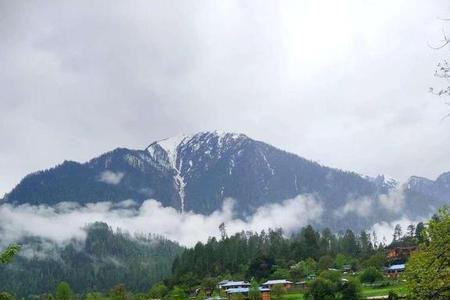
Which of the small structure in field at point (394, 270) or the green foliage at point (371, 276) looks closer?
the green foliage at point (371, 276)

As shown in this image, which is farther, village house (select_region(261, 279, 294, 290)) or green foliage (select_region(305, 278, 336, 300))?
village house (select_region(261, 279, 294, 290))

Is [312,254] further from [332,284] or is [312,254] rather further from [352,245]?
[332,284]

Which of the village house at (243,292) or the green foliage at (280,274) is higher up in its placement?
the green foliage at (280,274)

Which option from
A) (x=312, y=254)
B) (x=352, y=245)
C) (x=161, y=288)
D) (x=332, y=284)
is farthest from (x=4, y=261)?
(x=352, y=245)

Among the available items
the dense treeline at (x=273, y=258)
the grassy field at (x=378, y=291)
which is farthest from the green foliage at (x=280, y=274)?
the grassy field at (x=378, y=291)

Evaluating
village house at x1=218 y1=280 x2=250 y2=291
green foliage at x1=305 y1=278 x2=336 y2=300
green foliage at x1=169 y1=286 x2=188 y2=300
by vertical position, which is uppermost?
village house at x1=218 y1=280 x2=250 y2=291

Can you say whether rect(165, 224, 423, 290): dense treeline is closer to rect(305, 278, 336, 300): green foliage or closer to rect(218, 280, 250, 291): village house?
rect(218, 280, 250, 291): village house

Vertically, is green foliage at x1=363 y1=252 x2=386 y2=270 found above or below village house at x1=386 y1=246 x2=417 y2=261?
below

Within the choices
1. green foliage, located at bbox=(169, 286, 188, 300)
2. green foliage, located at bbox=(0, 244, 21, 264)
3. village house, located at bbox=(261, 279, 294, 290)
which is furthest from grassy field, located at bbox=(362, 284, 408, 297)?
green foliage, located at bbox=(0, 244, 21, 264)

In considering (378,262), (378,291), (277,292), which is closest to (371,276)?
(378,291)

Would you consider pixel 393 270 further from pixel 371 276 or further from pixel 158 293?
pixel 158 293

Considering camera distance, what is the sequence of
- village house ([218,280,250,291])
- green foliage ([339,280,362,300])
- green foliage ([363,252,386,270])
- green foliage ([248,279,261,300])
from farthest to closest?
village house ([218,280,250,291])
green foliage ([363,252,386,270])
green foliage ([248,279,261,300])
green foliage ([339,280,362,300])

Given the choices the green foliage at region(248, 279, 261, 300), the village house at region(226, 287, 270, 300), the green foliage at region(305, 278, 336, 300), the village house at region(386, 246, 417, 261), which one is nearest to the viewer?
the green foliage at region(305, 278, 336, 300)

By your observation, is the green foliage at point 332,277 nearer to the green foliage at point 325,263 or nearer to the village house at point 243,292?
the village house at point 243,292
